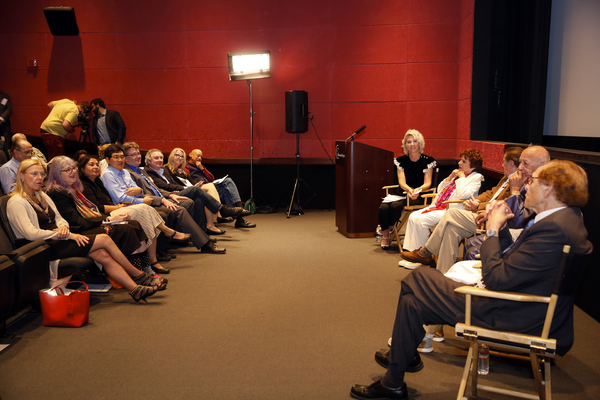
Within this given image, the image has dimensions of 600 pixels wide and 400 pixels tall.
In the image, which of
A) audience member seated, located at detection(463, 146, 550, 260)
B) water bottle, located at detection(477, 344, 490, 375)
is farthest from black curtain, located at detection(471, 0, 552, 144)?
water bottle, located at detection(477, 344, 490, 375)

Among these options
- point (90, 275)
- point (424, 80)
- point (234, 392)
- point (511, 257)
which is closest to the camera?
point (511, 257)

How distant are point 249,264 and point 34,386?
228 centimetres

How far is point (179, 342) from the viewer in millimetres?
2768

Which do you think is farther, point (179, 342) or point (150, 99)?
point (150, 99)

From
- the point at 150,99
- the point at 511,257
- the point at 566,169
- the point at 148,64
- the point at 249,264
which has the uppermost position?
the point at 148,64

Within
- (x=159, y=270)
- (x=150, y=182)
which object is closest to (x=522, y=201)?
(x=159, y=270)

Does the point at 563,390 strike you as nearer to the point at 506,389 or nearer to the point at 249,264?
the point at 506,389

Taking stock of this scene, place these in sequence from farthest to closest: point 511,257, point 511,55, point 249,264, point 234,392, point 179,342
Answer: point 511,55, point 249,264, point 179,342, point 234,392, point 511,257

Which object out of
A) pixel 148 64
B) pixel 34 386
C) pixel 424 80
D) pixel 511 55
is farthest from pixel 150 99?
pixel 34 386

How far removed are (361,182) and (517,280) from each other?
11.3ft

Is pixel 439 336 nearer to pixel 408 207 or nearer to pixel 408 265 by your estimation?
pixel 408 265

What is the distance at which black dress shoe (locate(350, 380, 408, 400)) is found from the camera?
2133 mm

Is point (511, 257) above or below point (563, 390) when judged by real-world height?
above

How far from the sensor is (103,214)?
3973mm
